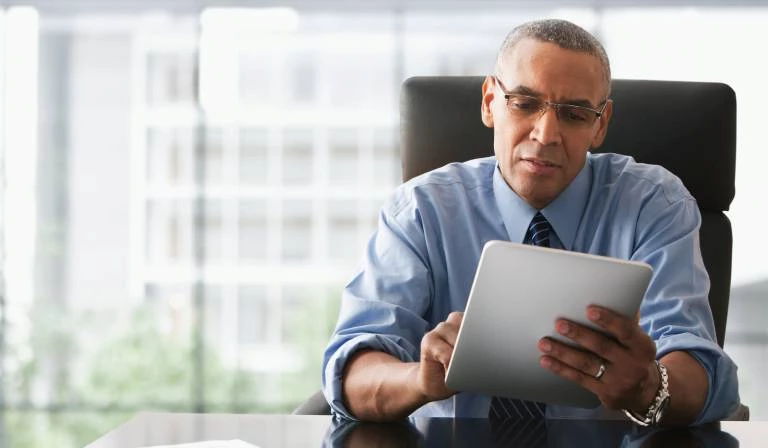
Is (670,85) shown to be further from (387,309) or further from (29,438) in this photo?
(29,438)

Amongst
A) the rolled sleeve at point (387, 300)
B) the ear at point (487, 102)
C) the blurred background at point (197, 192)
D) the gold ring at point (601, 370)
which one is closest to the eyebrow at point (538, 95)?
the ear at point (487, 102)

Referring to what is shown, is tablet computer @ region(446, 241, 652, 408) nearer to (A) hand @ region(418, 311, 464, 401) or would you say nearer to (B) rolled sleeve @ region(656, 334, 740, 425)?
(A) hand @ region(418, 311, 464, 401)

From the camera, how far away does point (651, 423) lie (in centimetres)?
110

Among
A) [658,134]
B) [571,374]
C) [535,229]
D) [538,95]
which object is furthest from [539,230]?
[571,374]

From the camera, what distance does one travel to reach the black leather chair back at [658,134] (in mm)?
1564

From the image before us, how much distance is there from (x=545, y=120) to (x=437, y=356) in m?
0.47

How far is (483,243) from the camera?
143cm

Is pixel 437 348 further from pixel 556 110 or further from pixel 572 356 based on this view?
pixel 556 110

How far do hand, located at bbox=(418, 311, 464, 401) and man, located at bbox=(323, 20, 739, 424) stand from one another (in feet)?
0.19

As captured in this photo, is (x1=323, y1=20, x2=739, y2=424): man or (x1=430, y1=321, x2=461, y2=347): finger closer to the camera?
(x1=430, y1=321, x2=461, y2=347): finger

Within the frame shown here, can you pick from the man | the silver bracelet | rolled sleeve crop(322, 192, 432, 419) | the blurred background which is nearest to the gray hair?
the man

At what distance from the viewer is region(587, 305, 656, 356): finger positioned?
95 centimetres

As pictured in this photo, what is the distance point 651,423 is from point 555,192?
0.44 m

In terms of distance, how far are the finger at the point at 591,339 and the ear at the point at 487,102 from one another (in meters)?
0.61
